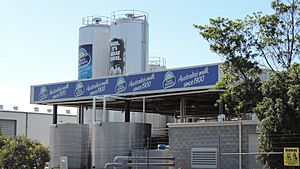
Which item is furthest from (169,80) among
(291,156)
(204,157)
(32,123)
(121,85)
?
(32,123)

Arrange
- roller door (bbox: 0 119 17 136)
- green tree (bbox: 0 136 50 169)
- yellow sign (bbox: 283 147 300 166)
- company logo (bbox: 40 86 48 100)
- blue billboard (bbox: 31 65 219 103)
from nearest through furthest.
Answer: yellow sign (bbox: 283 147 300 166) < blue billboard (bbox: 31 65 219 103) < green tree (bbox: 0 136 50 169) < company logo (bbox: 40 86 48 100) < roller door (bbox: 0 119 17 136)

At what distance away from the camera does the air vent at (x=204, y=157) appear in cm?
2697

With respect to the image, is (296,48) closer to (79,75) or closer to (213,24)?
(213,24)

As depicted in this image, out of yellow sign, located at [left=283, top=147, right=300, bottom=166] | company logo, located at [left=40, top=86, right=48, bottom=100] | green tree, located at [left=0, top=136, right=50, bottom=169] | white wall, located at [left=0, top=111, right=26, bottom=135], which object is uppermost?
company logo, located at [left=40, top=86, right=48, bottom=100]

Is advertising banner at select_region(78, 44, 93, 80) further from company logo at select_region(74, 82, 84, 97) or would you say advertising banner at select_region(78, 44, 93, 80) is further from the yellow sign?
the yellow sign

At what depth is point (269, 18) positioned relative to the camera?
2270 centimetres

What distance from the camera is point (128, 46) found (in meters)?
42.7

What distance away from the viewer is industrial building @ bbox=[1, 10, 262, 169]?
2700 centimetres

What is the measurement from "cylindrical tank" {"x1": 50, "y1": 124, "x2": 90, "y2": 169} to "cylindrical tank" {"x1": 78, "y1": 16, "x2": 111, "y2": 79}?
8.83 m

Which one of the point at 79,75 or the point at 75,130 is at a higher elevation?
the point at 79,75

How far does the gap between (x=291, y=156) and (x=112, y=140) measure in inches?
634

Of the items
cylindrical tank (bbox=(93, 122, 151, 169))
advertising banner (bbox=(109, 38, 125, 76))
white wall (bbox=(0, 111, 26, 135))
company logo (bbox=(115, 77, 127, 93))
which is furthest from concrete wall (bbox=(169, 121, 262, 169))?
white wall (bbox=(0, 111, 26, 135))

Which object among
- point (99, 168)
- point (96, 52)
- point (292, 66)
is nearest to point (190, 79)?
point (99, 168)

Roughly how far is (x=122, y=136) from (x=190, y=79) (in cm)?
580
